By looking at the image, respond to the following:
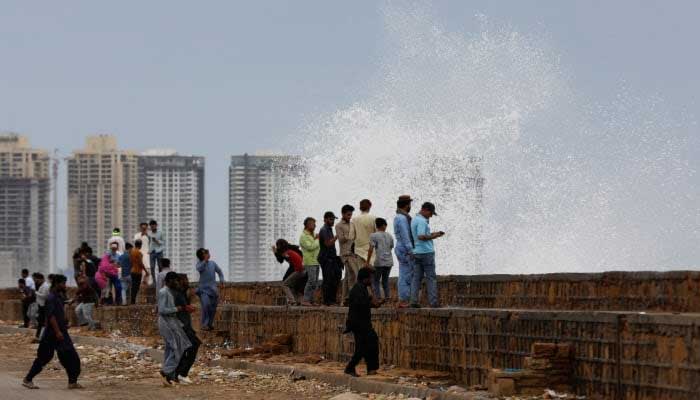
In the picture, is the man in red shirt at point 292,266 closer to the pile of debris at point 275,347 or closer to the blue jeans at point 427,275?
the pile of debris at point 275,347

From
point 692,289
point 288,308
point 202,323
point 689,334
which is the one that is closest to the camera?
point 689,334

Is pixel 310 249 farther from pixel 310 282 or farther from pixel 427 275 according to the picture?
pixel 427 275

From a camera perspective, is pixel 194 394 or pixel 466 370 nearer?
pixel 466 370

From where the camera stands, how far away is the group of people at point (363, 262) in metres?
17.2

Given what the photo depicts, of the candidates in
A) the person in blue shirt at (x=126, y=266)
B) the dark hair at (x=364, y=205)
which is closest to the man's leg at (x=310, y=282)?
the dark hair at (x=364, y=205)

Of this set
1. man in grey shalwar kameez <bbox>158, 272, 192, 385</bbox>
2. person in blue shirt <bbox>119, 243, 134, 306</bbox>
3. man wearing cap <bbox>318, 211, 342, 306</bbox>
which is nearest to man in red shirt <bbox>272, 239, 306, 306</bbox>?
man wearing cap <bbox>318, 211, 342, 306</bbox>

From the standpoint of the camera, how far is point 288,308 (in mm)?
22047

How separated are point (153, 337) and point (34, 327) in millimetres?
8708

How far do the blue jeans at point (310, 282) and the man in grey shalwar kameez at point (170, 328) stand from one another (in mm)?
3349

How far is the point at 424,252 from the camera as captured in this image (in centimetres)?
1777

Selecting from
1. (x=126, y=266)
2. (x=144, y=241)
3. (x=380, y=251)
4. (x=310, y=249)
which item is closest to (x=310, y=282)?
(x=310, y=249)

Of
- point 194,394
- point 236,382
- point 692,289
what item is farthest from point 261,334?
point 692,289

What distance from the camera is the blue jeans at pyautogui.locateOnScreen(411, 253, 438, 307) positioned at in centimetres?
1788

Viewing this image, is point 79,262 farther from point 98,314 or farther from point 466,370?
point 466,370
